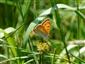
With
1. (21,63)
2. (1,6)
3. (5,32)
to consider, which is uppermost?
(1,6)

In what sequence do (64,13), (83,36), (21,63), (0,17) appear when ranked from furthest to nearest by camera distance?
(64,13), (0,17), (83,36), (21,63)

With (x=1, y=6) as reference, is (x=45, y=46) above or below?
below

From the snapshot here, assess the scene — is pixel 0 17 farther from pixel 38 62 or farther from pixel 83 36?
pixel 38 62

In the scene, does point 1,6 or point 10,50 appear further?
point 1,6

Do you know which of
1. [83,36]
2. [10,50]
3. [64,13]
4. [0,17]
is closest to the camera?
[10,50]

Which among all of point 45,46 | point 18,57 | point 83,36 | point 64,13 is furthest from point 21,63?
point 64,13
